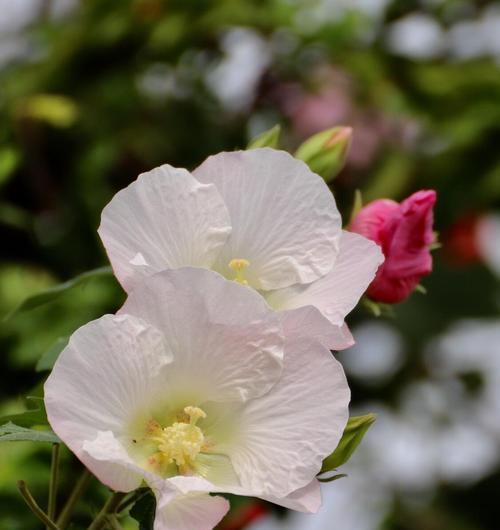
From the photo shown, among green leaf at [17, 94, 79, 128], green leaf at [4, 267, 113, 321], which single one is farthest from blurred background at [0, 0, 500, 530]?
green leaf at [4, 267, 113, 321]

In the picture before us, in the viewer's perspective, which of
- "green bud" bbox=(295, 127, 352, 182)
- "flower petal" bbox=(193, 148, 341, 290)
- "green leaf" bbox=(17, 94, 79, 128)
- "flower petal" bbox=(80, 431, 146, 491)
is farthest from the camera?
"green leaf" bbox=(17, 94, 79, 128)

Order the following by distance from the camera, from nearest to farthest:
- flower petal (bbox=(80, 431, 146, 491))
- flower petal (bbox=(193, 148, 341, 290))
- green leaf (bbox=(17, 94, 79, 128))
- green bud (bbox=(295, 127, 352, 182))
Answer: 1. flower petal (bbox=(80, 431, 146, 491))
2. flower petal (bbox=(193, 148, 341, 290))
3. green bud (bbox=(295, 127, 352, 182))
4. green leaf (bbox=(17, 94, 79, 128))

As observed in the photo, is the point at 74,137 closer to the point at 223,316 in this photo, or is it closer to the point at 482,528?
the point at 482,528

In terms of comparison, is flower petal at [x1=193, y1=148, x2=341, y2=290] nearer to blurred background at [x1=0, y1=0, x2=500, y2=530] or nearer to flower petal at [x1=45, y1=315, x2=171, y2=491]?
flower petal at [x1=45, y1=315, x2=171, y2=491]

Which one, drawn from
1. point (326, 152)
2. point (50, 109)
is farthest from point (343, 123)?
point (326, 152)

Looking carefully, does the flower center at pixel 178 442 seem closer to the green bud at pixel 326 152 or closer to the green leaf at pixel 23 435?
the green leaf at pixel 23 435

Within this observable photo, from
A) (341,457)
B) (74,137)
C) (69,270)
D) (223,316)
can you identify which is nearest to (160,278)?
(223,316)
